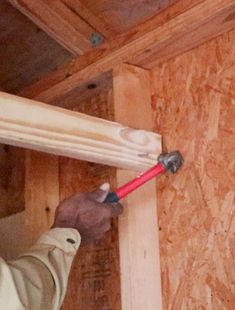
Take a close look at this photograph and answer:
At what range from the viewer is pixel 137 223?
156cm

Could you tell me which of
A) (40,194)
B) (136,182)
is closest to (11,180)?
(40,194)

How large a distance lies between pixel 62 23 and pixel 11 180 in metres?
0.67

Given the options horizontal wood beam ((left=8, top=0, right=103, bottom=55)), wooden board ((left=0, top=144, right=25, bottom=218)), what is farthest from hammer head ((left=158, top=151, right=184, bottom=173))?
wooden board ((left=0, top=144, right=25, bottom=218))

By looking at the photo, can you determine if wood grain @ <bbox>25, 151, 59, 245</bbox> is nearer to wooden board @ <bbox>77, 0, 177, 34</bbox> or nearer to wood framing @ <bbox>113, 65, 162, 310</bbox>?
wood framing @ <bbox>113, 65, 162, 310</bbox>

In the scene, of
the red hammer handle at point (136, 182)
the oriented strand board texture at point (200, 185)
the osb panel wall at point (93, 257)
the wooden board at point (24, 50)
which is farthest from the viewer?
the wooden board at point (24, 50)

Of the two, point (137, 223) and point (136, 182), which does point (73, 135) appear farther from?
point (137, 223)

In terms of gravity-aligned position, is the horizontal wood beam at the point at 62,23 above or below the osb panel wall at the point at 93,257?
above

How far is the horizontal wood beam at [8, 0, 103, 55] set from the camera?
1713 millimetres

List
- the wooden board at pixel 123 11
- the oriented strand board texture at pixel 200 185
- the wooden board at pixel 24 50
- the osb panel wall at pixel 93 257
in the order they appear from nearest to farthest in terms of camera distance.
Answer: the oriented strand board texture at pixel 200 185 < the wooden board at pixel 123 11 < the osb panel wall at pixel 93 257 < the wooden board at pixel 24 50

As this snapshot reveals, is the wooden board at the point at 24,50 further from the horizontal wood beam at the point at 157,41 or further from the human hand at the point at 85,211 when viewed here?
the human hand at the point at 85,211

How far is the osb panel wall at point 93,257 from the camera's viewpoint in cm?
168

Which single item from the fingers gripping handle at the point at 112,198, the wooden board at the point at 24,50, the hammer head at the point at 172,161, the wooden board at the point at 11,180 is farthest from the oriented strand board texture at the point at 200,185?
the wooden board at the point at 11,180

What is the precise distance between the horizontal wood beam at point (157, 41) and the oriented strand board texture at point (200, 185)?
1.9 inches

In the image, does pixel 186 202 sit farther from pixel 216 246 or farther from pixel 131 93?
pixel 131 93
